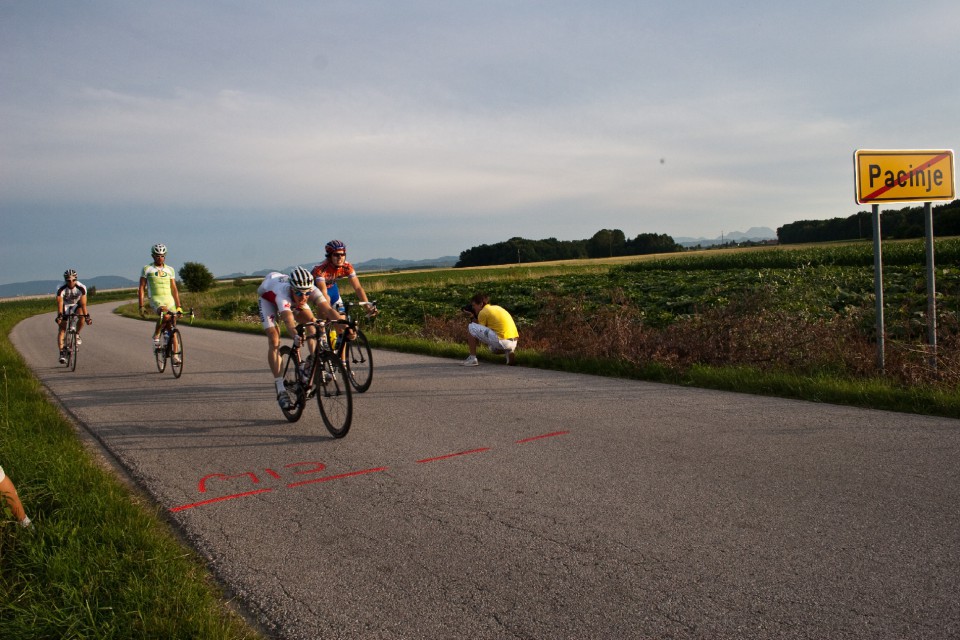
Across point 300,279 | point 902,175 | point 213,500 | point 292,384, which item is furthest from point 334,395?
point 902,175

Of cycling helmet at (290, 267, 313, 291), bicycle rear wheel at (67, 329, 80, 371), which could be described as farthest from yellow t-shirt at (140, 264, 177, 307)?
cycling helmet at (290, 267, 313, 291)

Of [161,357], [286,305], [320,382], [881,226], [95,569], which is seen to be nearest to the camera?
[95,569]

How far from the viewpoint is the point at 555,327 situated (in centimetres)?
1272

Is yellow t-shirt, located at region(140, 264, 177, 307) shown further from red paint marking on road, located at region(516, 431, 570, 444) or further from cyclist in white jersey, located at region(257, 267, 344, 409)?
red paint marking on road, located at region(516, 431, 570, 444)

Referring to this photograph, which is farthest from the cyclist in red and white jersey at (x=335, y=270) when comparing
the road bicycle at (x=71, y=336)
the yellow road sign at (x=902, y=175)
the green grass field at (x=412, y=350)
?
the road bicycle at (x=71, y=336)

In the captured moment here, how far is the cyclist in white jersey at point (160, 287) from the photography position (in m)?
11.9

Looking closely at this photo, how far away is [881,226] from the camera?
8294 cm

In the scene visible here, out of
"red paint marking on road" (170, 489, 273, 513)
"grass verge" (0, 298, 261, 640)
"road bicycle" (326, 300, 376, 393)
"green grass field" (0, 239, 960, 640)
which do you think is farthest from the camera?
"road bicycle" (326, 300, 376, 393)

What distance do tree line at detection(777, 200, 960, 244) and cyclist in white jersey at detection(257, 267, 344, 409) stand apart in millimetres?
68438

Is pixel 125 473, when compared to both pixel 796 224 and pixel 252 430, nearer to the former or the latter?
pixel 252 430

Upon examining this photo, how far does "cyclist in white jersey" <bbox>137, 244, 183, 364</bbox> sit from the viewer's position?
11.9 metres

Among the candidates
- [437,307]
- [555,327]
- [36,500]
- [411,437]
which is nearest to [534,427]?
[411,437]

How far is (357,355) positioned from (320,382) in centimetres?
286

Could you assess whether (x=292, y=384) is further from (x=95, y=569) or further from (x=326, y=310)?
(x=95, y=569)
